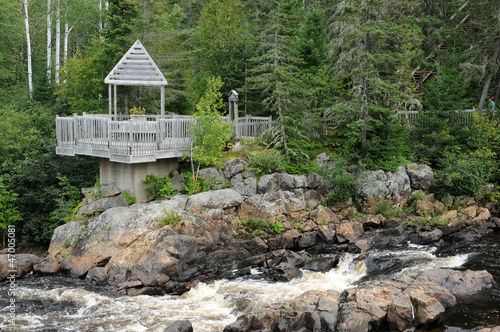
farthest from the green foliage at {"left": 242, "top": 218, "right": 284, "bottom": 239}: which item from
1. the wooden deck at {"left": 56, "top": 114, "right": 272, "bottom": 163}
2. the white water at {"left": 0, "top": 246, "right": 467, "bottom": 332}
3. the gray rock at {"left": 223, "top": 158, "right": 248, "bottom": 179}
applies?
the wooden deck at {"left": 56, "top": 114, "right": 272, "bottom": 163}

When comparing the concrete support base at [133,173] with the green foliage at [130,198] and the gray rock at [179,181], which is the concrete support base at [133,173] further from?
the gray rock at [179,181]

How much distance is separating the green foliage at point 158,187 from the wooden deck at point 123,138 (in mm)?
1143

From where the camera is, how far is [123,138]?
17.2m

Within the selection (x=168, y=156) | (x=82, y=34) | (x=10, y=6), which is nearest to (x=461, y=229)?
(x=168, y=156)

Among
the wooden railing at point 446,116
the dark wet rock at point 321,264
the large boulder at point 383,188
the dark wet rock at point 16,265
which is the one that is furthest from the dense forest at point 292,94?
the dark wet rock at point 321,264

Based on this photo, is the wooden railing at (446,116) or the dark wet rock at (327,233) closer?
the dark wet rock at (327,233)

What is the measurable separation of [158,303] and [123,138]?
288 inches

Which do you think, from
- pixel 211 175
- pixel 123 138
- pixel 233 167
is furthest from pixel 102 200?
pixel 233 167

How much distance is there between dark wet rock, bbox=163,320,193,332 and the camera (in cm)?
1073

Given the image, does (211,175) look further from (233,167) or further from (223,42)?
(223,42)

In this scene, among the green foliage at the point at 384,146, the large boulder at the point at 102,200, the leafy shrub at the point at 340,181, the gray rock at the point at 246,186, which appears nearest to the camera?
the large boulder at the point at 102,200

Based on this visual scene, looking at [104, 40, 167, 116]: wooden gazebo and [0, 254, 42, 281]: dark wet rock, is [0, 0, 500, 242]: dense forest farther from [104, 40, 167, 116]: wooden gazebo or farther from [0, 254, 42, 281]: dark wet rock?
[104, 40, 167, 116]: wooden gazebo

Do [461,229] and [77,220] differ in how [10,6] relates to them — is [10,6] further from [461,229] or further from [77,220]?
[461,229]

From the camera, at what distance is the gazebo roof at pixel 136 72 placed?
1931 centimetres
